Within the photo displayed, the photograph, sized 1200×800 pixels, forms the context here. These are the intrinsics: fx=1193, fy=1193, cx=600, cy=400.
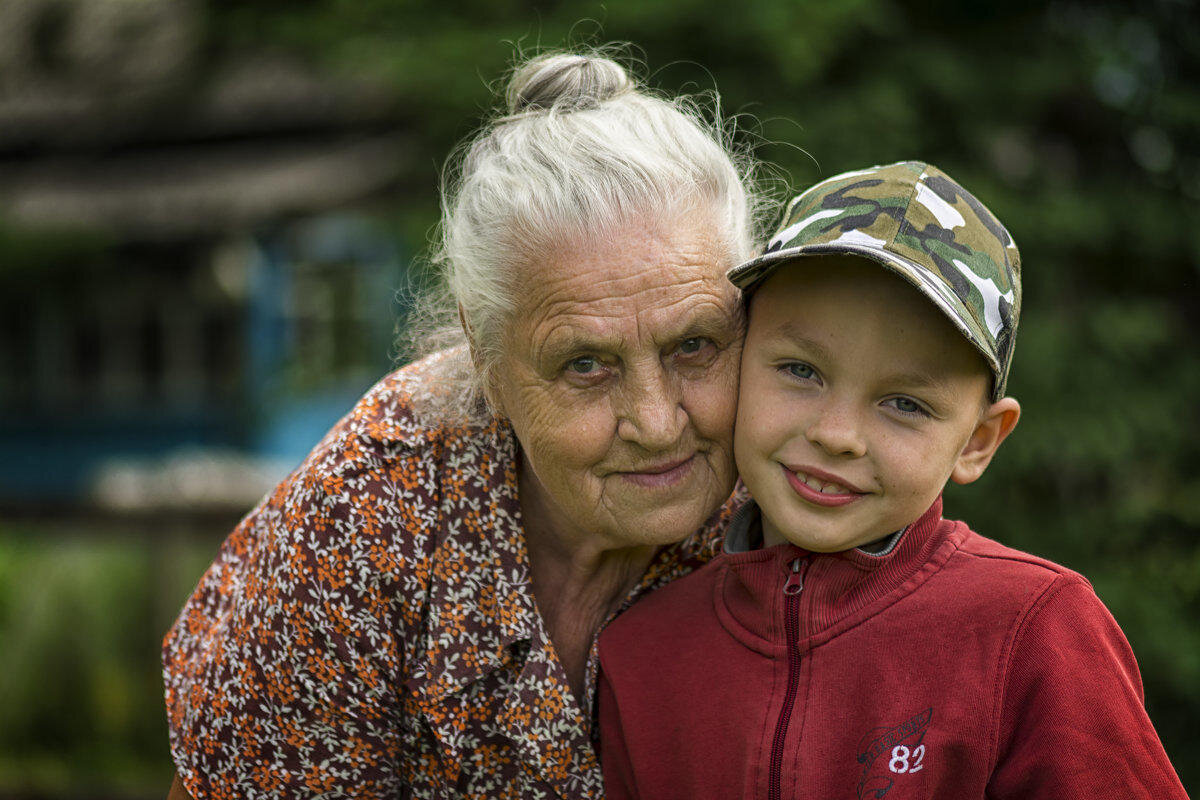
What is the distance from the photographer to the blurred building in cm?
949

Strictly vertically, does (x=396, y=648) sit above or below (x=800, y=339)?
below

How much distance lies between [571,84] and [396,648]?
1189mm

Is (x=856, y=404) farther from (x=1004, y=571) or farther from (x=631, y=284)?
(x=631, y=284)

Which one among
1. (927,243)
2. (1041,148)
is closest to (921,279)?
(927,243)

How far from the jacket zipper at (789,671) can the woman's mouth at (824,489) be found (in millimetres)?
149

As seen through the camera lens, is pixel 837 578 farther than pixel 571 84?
No

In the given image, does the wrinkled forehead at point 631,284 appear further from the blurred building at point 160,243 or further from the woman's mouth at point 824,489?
the blurred building at point 160,243

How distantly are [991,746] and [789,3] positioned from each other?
134 inches

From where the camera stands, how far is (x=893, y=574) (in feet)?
6.38

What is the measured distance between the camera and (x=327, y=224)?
10539 mm

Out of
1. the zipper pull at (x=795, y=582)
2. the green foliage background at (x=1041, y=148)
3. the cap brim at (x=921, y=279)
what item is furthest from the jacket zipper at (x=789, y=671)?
the green foliage background at (x=1041, y=148)

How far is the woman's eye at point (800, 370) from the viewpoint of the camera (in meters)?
1.95

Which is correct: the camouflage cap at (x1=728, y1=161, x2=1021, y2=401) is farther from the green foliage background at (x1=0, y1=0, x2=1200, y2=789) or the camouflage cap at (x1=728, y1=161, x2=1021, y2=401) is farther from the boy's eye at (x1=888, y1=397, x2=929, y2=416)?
the green foliage background at (x1=0, y1=0, x2=1200, y2=789)

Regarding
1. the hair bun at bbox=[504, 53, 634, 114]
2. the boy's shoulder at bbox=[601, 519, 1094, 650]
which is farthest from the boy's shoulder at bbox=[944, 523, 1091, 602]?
the hair bun at bbox=[504, 53, 634, 114]
